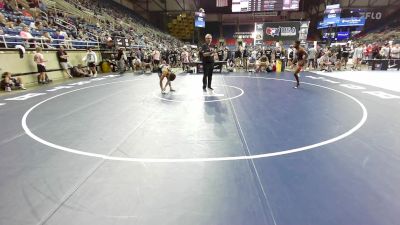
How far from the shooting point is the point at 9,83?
951cm

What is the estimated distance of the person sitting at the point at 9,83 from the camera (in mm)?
9430

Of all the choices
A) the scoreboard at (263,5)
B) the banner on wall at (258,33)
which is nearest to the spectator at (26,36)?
the banner on wall at (258,33)

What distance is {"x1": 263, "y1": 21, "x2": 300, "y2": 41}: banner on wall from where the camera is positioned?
19422mm

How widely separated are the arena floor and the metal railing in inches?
239

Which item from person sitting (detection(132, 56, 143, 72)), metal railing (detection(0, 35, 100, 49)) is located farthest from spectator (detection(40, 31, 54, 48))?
person sitting (detection(132, 56, 143, 72))

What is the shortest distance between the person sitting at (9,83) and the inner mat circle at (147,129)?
3689mm

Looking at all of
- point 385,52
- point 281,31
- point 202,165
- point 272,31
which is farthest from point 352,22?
point 202,165

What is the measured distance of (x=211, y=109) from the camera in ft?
20.2

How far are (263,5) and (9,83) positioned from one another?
2530 centimetres

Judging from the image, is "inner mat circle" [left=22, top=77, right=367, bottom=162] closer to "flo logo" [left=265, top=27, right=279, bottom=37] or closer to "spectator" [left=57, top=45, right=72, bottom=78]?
"spectator" [left=57, top=45, right=72, bottom=78]

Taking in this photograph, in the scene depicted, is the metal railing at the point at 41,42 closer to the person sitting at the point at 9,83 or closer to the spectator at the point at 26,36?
the spectator at the point at 26,36

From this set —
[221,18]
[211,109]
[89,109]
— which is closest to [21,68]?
[89,109]

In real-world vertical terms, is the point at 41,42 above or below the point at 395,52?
above

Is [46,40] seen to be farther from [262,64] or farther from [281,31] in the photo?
[281,31]
